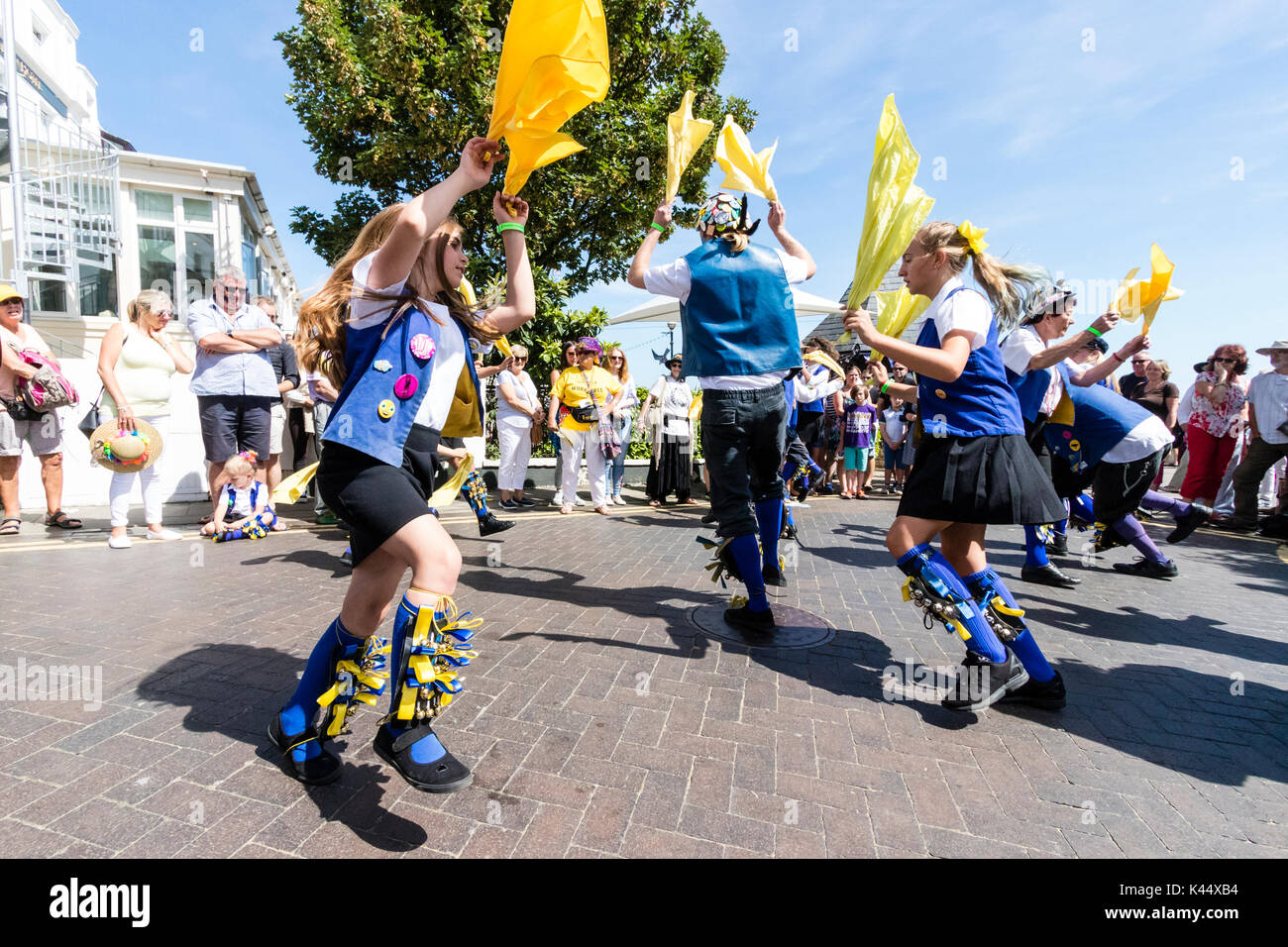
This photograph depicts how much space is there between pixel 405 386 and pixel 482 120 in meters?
10.6


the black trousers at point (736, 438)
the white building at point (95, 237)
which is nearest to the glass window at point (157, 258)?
the white building at point (95, 237)

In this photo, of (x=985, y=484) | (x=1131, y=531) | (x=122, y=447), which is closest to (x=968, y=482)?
(x=985, y=484)

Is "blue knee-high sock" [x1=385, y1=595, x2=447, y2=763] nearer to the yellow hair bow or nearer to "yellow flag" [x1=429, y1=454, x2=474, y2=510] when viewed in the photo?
"yellow flag" [x1=429, y1=454, x2=474, y2=510]

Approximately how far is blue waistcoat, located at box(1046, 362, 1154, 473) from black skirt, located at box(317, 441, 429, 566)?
486cm

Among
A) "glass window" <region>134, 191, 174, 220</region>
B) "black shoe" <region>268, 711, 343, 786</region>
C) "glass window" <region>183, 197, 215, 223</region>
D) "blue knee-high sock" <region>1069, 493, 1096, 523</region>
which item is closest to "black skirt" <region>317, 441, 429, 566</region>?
"black shoe" <region>268, 711, 343, 786</region>

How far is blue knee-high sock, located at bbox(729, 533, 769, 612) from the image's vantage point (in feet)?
12.0

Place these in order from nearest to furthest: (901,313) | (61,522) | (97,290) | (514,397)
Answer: (901,313) < (61,522) < (514,397) < (97,290)

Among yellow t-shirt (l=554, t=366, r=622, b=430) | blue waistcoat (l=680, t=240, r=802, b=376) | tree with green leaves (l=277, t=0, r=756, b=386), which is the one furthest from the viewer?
tree with green leaves (l=277, t=0, r=756, b=386)

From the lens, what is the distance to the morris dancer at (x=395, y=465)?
190 centimetres

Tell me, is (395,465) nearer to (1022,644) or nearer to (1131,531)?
(1022,644)

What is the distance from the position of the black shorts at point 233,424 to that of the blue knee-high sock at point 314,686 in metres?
4.87

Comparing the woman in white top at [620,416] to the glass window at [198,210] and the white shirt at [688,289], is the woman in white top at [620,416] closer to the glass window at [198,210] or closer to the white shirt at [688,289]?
the white shirt at [688,289]

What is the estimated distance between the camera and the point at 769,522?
13.8ft
